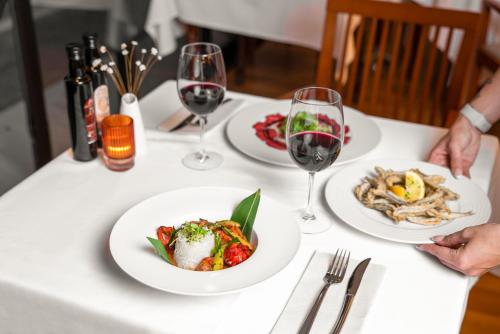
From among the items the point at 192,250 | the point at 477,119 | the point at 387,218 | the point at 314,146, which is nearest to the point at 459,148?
the point at 477,119

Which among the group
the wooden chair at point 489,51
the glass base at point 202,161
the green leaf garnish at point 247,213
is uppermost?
the green leaf garnish at point 247,213

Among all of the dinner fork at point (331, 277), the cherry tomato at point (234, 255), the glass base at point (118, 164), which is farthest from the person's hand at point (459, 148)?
the glass base at point (118, 164)

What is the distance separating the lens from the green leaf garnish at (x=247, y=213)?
853 mm

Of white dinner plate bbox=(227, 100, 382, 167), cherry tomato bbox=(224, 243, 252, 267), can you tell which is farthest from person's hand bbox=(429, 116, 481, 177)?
cherry tomato bbox=(224, 243, 252, 267)

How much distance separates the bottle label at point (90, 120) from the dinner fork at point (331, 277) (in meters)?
0.51

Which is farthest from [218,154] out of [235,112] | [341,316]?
[341,316]

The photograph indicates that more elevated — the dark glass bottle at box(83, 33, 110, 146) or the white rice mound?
the dark glass bottle at box(83, 33, 110, 146)

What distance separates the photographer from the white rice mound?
767 mm

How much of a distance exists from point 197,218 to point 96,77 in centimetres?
36

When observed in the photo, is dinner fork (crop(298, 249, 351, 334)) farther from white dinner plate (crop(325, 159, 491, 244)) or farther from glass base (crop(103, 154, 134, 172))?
glass base (crop(103, 154, 134, 172))

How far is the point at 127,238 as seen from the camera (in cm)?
82

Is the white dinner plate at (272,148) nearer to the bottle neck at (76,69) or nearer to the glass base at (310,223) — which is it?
the glass base at (310,223)

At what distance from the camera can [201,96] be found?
104 centimetres

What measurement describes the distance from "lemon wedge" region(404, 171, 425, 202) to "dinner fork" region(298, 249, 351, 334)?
17cm
